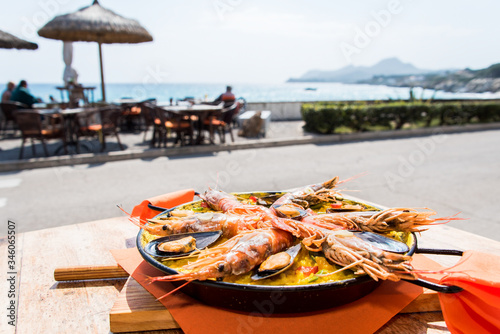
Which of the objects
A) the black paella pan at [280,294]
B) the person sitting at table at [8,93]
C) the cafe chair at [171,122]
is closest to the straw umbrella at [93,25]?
the person sitting at table at [8,93]

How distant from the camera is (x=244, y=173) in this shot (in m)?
8.11

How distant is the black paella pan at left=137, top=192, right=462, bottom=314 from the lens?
1357 mm

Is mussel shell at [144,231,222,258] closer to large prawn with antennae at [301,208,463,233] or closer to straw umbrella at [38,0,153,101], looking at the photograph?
large prawn with antennae at [301,208,463,233]

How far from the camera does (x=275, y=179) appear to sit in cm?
754

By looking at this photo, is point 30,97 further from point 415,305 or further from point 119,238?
point 415,305

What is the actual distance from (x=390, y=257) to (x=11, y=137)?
14.9m

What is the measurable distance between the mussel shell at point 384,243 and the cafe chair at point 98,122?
9.65 m

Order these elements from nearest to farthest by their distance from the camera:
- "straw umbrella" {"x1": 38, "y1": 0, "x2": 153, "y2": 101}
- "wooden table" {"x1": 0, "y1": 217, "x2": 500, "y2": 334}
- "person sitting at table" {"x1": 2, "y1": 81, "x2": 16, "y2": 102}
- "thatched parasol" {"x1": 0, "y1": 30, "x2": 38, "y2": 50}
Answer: "wooden table" {"x1": 0, "y1": 217, "x2": 500, "y2": 334} → "thatched parasol" {"x1": 0, "y1": 30, "x2": 38, "y2": 50} → "straw umbrella" {"x1": 38, "y1": 0, "x2": 153, "y2": 101} → "person sitting at table" {"x1": 2, "y1": 81, "x2": 16, "y2": 102}

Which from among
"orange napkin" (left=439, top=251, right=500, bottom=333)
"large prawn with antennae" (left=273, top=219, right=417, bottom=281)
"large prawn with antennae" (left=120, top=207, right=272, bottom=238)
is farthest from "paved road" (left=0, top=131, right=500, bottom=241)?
"orange napkin" (left=439, top=251, right=500, bottom=333)

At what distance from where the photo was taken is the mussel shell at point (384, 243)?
1.50 metres

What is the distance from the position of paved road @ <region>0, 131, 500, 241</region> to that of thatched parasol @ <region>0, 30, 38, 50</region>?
138 inches

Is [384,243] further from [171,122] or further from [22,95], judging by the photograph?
[22,95]

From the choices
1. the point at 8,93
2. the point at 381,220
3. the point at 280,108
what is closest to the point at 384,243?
the point at 381,220

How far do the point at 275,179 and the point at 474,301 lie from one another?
243 inches
